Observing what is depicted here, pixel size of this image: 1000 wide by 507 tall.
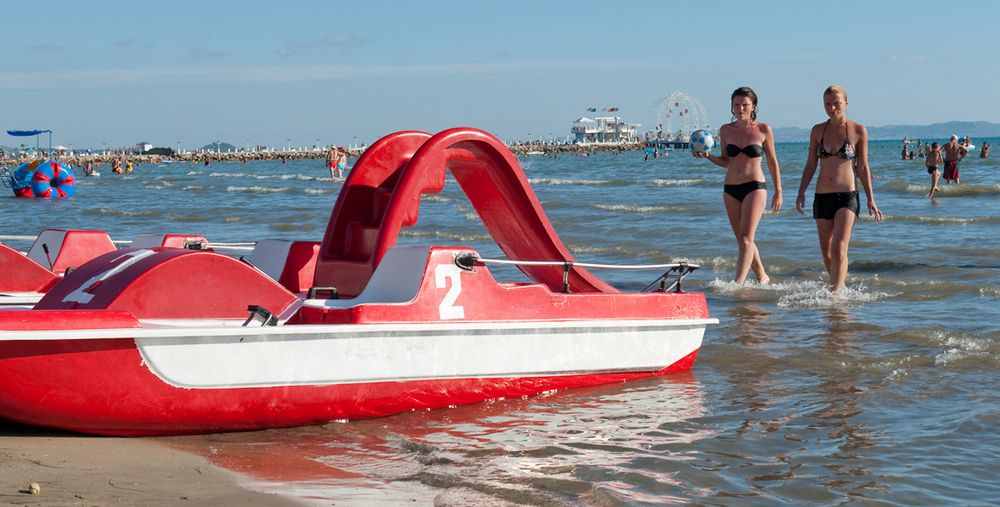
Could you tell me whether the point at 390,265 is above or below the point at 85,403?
above

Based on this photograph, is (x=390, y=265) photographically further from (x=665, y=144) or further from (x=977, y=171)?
(x=665, y=144)

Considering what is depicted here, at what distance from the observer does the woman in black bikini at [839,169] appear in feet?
36.4

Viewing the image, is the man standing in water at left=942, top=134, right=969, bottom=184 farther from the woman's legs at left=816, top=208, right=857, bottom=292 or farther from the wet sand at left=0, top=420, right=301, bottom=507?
the wet sand at left=0, top=420, right=301, bottom=507

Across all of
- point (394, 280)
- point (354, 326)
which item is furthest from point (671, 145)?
point (354, 326)

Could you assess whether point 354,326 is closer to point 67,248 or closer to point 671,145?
point 67,248

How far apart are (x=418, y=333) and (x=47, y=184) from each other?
125 feet

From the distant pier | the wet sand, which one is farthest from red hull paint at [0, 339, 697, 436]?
the distant pier

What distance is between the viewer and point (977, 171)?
50750 mm

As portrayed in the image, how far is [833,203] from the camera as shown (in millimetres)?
11219

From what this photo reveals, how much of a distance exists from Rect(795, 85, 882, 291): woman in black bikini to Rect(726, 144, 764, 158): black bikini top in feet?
1.60

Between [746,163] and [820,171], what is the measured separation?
703 mm

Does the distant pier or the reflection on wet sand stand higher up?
the reflection on wet sand

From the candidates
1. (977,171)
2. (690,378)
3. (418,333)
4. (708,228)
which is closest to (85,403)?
(418,333)

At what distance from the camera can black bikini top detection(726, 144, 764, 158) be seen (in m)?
11.4
